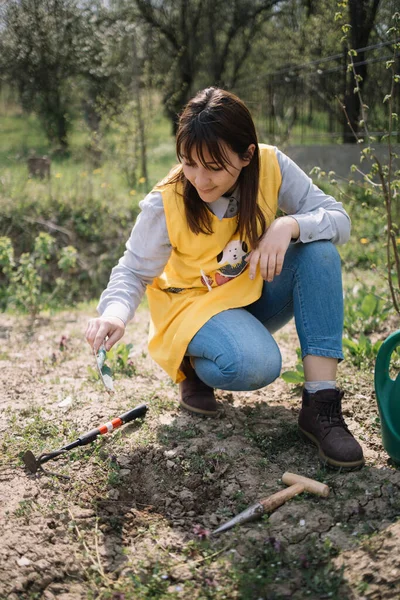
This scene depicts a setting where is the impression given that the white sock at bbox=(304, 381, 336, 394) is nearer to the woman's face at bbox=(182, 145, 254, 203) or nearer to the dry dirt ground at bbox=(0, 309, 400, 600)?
the dry dirt ground at bbox=(0, 309, 400, 600)

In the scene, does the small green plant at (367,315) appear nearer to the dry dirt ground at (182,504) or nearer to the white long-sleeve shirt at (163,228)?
the dry dirt ground at (182,504)

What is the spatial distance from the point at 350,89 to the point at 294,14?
555 centimetres

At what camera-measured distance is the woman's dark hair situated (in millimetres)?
Result: 1796

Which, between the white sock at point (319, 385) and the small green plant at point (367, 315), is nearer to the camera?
the white sock at point (319, 385)

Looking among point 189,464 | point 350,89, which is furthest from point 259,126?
point 189,464

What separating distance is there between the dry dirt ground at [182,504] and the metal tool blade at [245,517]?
18 mm

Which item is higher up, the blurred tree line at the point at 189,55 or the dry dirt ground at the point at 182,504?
the blurred tree line at the point at 189,55

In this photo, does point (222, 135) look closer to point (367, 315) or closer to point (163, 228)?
point (163, 228)

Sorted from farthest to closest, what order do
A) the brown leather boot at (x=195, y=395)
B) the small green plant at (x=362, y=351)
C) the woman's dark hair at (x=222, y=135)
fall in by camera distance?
the small green plant at (x=362, y=351) → the brown leather boot at (x=195, y=395) → the woman's dark hair at (x=222, y=135)

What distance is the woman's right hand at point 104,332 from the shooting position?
180cm

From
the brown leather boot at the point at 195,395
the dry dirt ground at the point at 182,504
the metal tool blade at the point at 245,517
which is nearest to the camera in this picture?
the dry dirt ground at the point at 182,504

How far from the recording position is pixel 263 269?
193cm

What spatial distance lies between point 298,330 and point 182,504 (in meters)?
0.66

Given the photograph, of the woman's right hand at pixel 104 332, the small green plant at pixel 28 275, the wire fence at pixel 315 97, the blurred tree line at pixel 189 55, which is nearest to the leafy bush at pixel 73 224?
the small green plant at pixel 28 275
